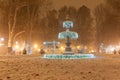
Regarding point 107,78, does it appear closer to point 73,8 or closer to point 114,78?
point 114,78

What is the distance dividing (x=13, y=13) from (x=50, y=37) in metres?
28.7

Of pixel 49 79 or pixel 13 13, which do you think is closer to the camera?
pixel 49 79

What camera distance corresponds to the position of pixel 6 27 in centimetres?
6475

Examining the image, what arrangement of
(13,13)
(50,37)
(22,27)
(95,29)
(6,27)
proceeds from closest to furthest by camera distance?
(13,13) < (22,27) < (6,27) < (95,29) < (50,37)

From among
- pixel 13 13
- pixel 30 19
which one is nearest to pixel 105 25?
pixel 30 19

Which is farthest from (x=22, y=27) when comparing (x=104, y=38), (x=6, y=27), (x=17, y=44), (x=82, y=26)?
(x=104, y=38)

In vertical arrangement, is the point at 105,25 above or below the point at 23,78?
above

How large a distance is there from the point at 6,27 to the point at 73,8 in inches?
907

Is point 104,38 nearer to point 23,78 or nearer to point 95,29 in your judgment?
point 95,29

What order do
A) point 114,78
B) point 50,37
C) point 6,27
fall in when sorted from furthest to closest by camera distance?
point 50,37
point 6,27
point 114,78

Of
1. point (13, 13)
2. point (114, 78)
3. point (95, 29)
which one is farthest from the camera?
point (95, 29)

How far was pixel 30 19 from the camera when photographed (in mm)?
53156

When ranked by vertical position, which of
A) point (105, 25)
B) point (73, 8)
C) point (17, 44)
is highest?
point (73, 8)

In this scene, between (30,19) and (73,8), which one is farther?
(73,8)
